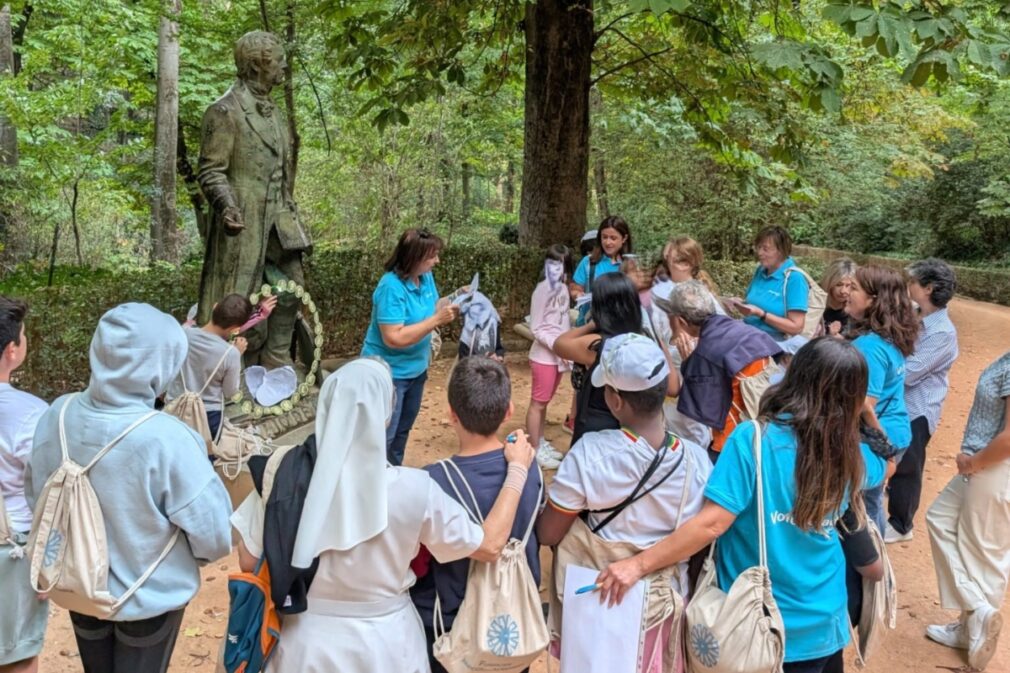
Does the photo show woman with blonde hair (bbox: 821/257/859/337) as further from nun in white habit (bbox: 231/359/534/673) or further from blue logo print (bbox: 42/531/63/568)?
blue logo print (bbox: 42/531/63/568)

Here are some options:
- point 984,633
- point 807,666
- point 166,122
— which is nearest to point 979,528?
point 984,633

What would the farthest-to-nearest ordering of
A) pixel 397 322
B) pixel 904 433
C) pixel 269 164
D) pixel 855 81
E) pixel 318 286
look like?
pixel 855 81
pixel 318 286
pixel 269 164
pixel 397 322
pixel 904 433

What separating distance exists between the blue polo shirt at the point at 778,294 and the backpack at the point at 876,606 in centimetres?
241

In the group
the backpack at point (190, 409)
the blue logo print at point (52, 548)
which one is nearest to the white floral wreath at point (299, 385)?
the backpack at point (190, 409)

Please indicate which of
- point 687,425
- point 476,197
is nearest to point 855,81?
point 687,425

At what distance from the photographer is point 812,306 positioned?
15.4 feet

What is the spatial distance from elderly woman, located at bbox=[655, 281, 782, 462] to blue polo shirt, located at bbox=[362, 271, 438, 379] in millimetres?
1553

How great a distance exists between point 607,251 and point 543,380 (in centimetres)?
114

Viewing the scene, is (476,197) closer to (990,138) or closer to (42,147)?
(990,138)

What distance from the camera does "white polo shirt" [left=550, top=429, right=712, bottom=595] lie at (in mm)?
2178

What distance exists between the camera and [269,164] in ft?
15.6

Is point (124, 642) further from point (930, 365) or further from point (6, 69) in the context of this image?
point (6, 69)

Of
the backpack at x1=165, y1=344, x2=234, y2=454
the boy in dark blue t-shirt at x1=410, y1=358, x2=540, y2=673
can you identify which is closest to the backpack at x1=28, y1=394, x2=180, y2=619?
the boy in dark blue t-shirt at x1=410, y1=358, x2=540, y2=673

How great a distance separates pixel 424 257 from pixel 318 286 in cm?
391
